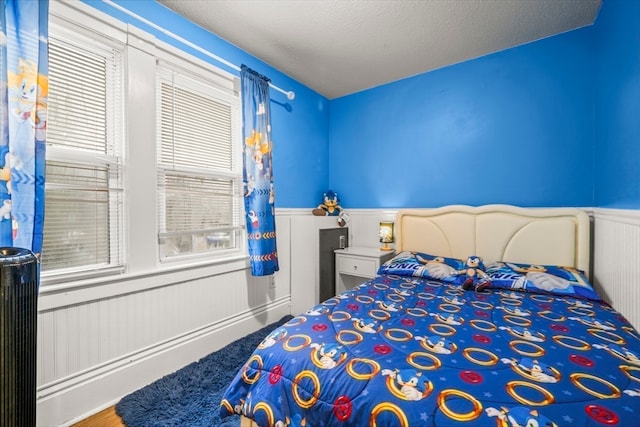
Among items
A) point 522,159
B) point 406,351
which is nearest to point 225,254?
point 406,351

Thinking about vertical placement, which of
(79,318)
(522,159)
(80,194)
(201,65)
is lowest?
(79,318)

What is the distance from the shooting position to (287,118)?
2.93 metres

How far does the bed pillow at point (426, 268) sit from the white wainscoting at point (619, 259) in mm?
811

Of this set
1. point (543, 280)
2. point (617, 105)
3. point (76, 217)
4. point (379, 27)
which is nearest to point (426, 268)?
point (543, 280)

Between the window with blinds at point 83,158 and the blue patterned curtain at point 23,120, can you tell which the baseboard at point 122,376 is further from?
the blue patterned curtain at point 23,120

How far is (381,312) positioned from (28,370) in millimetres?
1398

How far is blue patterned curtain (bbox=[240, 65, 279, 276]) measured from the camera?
231cm

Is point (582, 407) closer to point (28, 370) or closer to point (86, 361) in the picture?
point (28, 370)

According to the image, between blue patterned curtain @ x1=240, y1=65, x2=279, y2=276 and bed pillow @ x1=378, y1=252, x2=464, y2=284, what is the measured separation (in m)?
1.03

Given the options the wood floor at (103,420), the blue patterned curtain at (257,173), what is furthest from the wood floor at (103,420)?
the blue patterned curtain at (257,173)

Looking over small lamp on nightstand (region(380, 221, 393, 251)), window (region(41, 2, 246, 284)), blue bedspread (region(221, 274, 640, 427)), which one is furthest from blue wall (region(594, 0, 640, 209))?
window (region(41, 2, 246, 284))

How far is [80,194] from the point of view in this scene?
1604mm

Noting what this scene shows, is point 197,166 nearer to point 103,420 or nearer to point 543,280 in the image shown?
point 103,420

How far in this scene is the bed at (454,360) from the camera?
766mm
